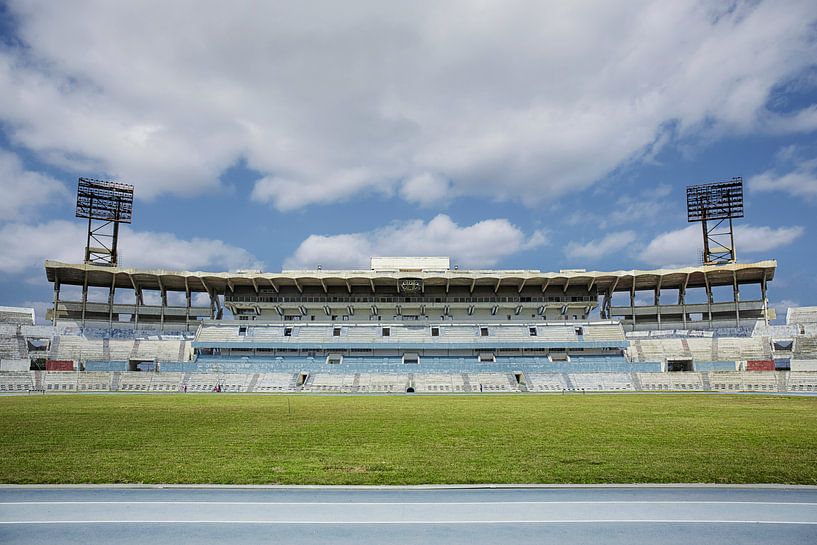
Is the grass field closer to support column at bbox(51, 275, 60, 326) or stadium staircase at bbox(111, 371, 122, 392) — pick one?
stadium staircase at bbox(111, 371, 122, 392)

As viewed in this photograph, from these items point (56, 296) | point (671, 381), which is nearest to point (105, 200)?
point (56, 296)

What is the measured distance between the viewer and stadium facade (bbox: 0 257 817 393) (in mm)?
54781

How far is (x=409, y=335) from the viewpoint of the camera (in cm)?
6838

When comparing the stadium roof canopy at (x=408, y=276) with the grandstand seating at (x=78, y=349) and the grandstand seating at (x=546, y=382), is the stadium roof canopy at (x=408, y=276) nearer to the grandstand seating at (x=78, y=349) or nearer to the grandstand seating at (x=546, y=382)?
the grandstand seating at (x=78, y=349)

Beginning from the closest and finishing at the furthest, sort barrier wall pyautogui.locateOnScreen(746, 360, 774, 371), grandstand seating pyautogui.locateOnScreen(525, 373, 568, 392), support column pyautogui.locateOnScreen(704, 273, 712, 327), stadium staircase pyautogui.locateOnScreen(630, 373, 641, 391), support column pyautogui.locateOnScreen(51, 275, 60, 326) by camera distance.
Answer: stadium staircase pyautogui.locateOnScreen(630, 373, 641, 391)
grandstand seating pyautogui.locateOnScreen(525, 373, 568, 392)
barrier wall pyautogui.locateOnScreen(746, 360, 774, 371)
support column pyautogui.locateOnScreen(51, 275, 60, 326)
support column pyautogui.locateOnScreen(704, 273, 712, 327)

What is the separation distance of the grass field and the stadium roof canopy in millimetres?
49414

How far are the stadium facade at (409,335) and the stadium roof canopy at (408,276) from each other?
0.25 metres

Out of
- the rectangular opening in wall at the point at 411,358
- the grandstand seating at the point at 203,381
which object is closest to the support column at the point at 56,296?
the grandstand seating at the point at 203,381

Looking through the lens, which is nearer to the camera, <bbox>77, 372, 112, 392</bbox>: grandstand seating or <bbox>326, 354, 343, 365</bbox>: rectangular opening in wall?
<bbox>77, 372, 112, 392</bbox>: grandstand seating

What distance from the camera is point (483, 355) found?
2613 inches

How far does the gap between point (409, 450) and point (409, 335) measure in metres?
54.4

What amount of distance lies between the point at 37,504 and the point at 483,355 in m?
59.4

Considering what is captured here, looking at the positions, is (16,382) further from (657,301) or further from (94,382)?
(657,301)

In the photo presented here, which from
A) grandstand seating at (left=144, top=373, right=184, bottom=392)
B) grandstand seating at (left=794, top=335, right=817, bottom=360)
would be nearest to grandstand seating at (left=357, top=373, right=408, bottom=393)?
grandstand seating at (left=144, top=373, right=184, bottom=392)
